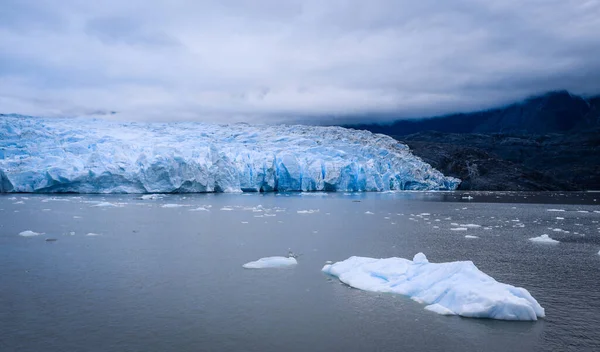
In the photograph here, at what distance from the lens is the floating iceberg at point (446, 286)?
305 inches

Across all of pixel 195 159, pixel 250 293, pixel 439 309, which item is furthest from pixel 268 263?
pixel 195 159

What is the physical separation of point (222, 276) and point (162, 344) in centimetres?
408

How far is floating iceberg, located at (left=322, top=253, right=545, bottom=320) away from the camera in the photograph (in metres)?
7.75

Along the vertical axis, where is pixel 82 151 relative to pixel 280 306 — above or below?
above

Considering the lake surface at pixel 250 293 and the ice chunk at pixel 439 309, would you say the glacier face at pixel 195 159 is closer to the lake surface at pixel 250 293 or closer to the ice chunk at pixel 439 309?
the lake surface at pixel 250 293

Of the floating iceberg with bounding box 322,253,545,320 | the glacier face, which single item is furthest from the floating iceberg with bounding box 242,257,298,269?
the glacier face

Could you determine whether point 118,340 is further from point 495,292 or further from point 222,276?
point 495,292

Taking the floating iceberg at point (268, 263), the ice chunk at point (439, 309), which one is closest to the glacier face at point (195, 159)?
the floating iceberg at point (268, 263)

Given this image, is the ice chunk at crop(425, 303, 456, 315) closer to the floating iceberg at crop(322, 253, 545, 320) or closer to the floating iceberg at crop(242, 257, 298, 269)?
the floating iceberg at crop(322, 253, 545, 320)

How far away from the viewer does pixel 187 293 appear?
30.2 feet

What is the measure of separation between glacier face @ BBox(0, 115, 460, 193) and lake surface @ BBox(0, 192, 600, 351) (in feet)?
67.5

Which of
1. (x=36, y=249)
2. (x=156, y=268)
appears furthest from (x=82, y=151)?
(x=156, y=268)

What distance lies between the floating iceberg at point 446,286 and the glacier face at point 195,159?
31795mm

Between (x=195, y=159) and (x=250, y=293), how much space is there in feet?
112
